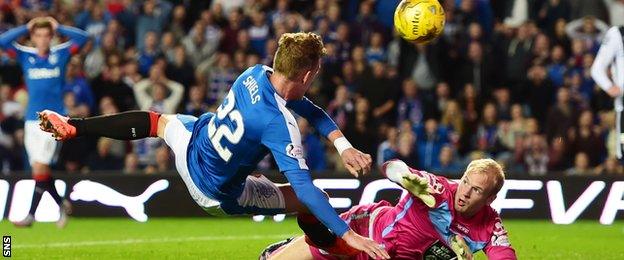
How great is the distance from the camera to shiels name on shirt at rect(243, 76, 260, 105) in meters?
8.22

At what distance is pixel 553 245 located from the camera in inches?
475

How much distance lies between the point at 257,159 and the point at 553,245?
14.8 ft

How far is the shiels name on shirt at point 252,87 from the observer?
8.22 meters

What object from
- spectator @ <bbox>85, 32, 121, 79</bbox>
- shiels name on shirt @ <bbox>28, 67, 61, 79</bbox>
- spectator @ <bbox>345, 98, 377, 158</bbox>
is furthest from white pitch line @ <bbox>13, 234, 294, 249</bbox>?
spectator @ <bbox>85, 32, 121, 79</bbox>

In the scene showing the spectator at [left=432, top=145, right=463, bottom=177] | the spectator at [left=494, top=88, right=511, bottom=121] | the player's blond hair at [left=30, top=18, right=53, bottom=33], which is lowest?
the spectator at [left=432, top=145, right=463, bottom=177]

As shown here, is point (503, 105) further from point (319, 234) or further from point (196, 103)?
point (319, 234)

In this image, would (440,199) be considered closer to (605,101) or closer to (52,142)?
(52,142)

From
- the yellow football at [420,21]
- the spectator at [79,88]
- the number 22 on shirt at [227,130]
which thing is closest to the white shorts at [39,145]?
the spectator at [79,88]

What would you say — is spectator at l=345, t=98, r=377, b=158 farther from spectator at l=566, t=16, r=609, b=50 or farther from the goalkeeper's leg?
the goalkeeper's leg

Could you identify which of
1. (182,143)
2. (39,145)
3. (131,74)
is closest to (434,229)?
(182,143)

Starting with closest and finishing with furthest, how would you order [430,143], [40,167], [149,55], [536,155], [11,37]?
[40,167] < [11,37] < [536,155] < [430,143] < [149,55]

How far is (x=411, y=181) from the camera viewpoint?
796cm

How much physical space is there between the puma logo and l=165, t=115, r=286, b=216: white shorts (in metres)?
5.97

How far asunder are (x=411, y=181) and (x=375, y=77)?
9862 millimetres
